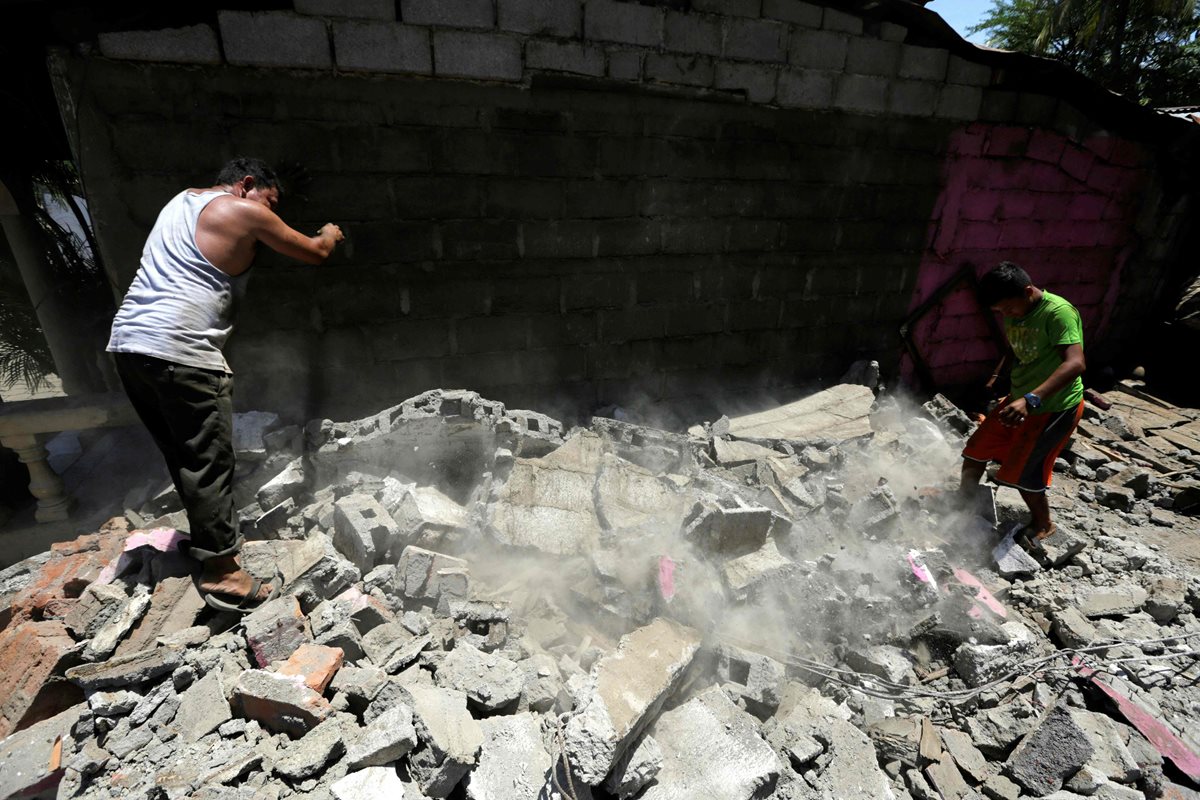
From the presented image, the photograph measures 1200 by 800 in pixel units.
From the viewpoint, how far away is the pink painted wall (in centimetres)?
568

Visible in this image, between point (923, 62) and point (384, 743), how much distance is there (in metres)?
6.33

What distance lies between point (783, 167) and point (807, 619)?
370 centimetres

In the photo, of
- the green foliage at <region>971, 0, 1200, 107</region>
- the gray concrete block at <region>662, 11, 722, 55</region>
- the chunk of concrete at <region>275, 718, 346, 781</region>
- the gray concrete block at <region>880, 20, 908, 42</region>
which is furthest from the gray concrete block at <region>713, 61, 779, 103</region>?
the green foliage at <region>971, 0, 1200, 107</region>

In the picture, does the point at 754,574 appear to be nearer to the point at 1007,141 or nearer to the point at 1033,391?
the point at 1033,391

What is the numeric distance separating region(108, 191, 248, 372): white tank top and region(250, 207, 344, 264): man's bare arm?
270 millimetres

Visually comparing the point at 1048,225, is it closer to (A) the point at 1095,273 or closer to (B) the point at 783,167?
(A) the point at 1095,273

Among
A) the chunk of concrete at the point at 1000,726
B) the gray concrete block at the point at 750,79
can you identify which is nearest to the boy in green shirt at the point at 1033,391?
the chunk of concrete at the point at 1000,726

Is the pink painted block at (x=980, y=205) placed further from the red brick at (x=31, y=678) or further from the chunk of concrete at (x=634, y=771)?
the red brick at (x=31, y=678)

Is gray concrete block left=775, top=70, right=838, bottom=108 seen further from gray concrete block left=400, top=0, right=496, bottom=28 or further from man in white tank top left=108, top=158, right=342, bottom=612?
man in white tank top left=108, top=158, right=342, bottom=612

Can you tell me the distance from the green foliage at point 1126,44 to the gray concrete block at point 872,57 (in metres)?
16.0

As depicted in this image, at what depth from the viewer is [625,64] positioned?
4.00 meters

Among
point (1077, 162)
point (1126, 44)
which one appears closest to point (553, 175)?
point (1077, 162)

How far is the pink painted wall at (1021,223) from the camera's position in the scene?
5676 mm

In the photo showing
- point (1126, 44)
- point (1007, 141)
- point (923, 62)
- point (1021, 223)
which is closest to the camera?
point (923, 62)
